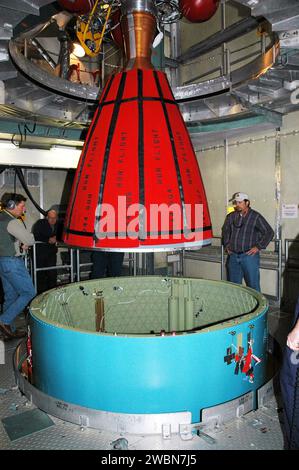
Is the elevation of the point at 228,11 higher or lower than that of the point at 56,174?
higher

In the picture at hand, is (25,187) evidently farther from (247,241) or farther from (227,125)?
(247,241)

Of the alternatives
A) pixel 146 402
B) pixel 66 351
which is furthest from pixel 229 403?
pixel 66 351

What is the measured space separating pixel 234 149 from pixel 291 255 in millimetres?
2008

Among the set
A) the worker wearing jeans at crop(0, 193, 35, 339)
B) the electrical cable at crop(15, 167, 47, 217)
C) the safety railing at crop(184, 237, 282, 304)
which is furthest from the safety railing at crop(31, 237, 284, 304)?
the electrical cable at crop(15, 167, 47, 217)

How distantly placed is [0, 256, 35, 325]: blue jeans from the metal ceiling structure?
6.06 ft

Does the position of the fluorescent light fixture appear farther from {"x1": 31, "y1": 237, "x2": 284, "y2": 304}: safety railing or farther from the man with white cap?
the man with white cap

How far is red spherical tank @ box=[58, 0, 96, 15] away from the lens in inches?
133

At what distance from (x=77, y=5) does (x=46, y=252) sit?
3613mm

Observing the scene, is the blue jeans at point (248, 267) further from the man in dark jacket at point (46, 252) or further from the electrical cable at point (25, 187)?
the electrical cable at point (25, 187)

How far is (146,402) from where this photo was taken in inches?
94.7

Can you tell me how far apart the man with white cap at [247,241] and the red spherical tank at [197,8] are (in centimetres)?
243

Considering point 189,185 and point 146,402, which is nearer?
point 146,402

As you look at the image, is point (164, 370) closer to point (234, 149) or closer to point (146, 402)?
point (146, 402)
